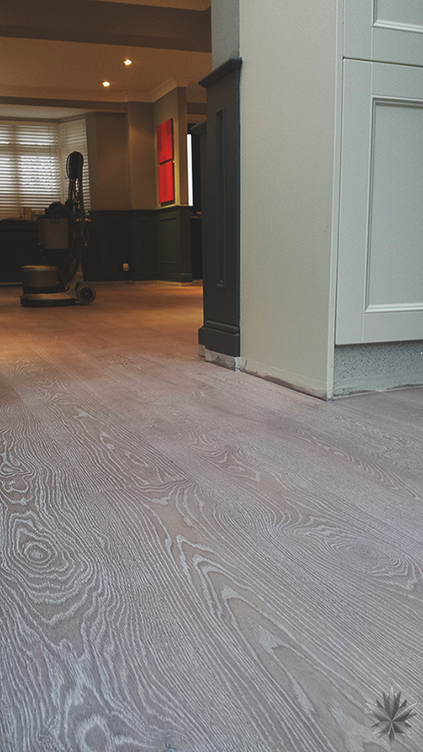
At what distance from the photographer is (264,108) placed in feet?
6.79

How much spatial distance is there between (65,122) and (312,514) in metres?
9.51

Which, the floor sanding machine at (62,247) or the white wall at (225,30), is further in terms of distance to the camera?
the floor sanding machine at (62,247)

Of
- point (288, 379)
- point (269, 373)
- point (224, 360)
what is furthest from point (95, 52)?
point (288, 379)

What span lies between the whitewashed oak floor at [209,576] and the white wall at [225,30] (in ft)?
4.73

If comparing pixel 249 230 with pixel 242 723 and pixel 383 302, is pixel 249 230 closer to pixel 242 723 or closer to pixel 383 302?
pixel 383 302

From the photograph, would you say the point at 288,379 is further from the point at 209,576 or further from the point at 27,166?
the point at 27,166

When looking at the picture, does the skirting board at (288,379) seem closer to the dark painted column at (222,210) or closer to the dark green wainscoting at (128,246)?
the dark painted column at (222,210)

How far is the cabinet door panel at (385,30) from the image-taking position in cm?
168

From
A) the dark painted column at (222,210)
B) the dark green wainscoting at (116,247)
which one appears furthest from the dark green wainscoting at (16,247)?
the dark painted column at (222,210)

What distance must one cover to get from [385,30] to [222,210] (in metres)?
0.90

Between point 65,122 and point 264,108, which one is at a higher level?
point 65,122

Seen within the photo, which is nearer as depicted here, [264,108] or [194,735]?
[194,735]

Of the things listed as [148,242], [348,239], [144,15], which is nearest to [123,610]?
[348,239]

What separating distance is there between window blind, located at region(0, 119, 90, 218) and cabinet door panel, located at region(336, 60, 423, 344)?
8000 mm
